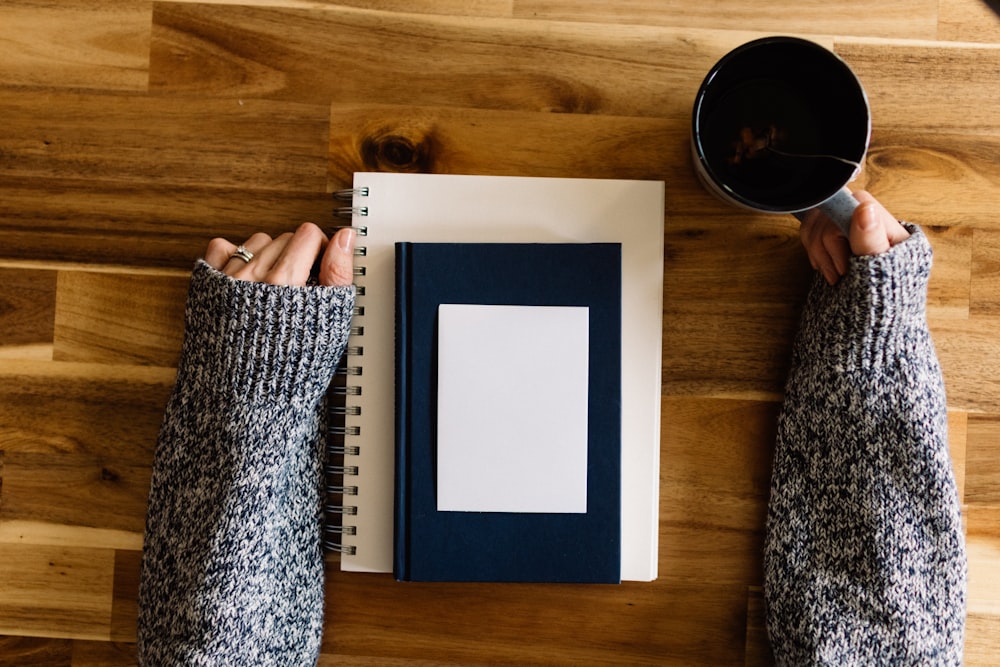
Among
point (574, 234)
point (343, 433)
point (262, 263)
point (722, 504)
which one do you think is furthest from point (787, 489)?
point (262, 263)

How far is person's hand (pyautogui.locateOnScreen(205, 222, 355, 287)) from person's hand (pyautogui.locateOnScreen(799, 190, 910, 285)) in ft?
1.32

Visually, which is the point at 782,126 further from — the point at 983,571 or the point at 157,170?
the point at 157,170

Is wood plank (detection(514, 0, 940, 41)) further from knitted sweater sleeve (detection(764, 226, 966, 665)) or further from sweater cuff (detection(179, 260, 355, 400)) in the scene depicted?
sweater cuff (detection(179, 260, 355, 400))

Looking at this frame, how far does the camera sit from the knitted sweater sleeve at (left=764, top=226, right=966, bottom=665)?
2.01ft

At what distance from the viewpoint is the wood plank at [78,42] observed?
0.67 meters

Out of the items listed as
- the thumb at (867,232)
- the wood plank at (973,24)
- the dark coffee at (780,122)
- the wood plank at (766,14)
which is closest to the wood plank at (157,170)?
the wood plank at (766,14)

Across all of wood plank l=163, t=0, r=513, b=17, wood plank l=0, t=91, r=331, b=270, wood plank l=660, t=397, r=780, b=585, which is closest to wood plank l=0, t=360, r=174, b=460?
wood plank l=0, t=91, r=331, b=270

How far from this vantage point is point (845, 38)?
0.66m

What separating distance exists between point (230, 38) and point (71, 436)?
1.30ft

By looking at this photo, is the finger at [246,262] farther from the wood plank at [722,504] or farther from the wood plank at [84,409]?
the wood plank at [722,504]

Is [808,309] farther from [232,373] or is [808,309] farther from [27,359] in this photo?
[27,359]

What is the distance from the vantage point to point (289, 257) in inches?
25.0

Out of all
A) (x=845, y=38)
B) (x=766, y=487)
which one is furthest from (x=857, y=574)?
(x=845, y=38)

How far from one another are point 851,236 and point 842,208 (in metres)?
0.02
